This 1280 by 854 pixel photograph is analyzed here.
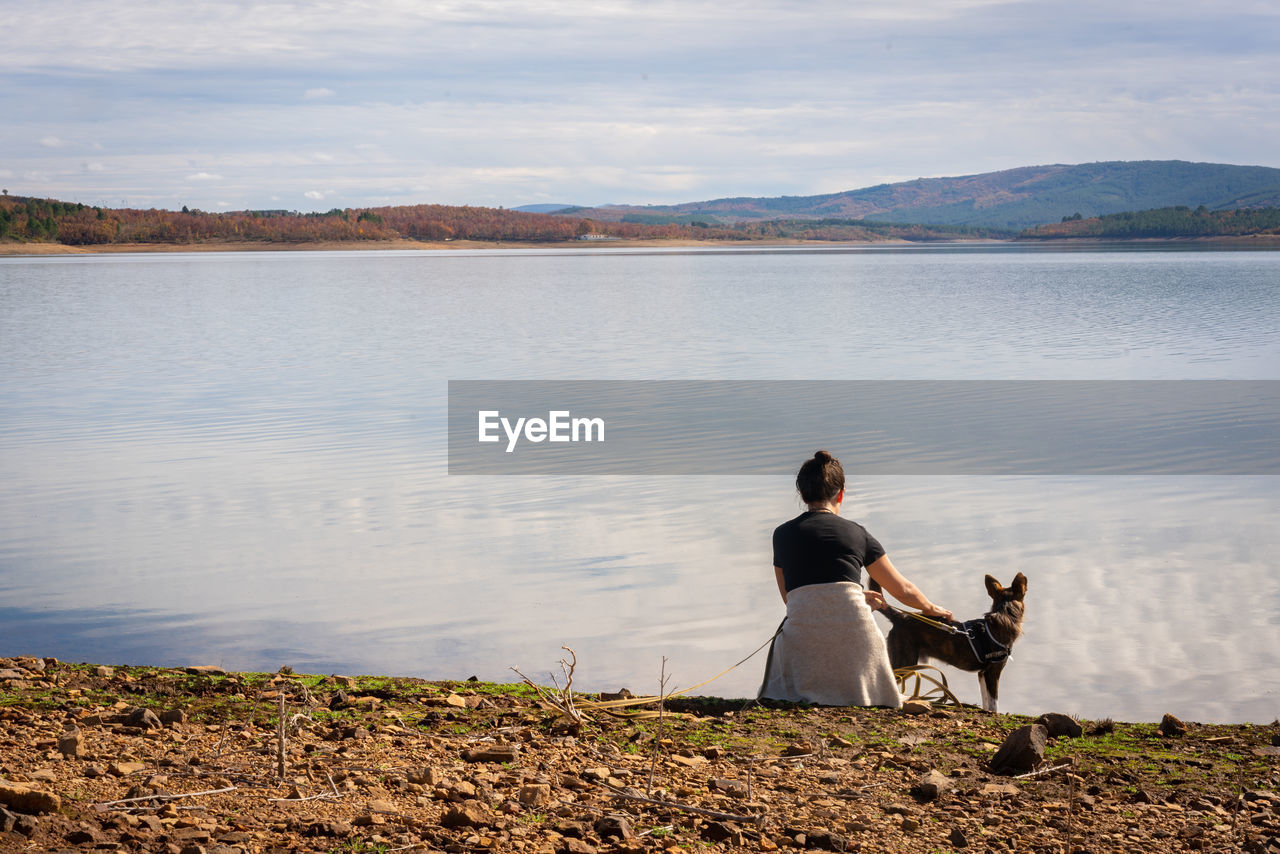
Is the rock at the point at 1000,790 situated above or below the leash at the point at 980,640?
below

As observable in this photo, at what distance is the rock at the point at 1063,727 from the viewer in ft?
17.2

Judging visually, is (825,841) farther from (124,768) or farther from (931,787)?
(124,768)

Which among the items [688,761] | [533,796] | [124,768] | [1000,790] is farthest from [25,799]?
[1000,790]

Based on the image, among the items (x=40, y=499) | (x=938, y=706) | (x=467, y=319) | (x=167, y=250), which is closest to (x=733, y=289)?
(x=467, y=319)

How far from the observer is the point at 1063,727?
5.26m

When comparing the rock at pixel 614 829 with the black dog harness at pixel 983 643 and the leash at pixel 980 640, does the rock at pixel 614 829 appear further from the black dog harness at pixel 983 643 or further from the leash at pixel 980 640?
the black dog harness at pixel 983 643

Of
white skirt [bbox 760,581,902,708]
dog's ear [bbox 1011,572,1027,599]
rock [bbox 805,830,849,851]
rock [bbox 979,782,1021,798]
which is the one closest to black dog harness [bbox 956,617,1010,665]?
dog's ear [bbox 1011,572,1027,599]

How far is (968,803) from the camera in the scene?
14.2 ft

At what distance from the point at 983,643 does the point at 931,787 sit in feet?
5.46

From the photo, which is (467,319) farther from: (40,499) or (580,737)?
(580,737)

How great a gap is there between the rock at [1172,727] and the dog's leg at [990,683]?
0.81m

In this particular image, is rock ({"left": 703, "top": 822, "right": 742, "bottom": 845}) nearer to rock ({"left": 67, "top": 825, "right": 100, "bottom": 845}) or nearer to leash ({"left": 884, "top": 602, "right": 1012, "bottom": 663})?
rock ({"left": 67, "top": 825, "right": 100, "bottom": 845})

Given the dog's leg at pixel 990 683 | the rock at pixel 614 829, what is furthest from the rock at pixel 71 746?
the dog's leg at pixel 990 683

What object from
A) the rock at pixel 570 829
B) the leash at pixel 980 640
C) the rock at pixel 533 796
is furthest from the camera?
the leash at pixel 980 640
